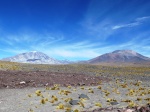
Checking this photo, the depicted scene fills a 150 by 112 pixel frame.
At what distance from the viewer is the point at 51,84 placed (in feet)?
96.1

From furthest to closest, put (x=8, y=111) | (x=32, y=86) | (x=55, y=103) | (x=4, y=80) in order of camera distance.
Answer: (x=4, y=80) → (x=32, y=86) → (x=55, y=103) → (x=8, y=111)

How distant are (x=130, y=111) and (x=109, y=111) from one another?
127cm

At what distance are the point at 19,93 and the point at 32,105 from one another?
575 centimetres

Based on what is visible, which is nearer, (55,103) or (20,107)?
(20,107)

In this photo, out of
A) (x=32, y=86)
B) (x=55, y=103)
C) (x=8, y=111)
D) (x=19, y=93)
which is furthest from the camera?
(x=32, y=86)

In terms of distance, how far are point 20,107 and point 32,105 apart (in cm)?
99

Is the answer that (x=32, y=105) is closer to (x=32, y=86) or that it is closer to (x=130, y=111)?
(x=130, y=111)

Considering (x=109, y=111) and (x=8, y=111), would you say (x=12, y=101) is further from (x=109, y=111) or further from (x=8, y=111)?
(x=109, y=111)

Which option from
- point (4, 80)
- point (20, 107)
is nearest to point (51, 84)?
point (4, 80)

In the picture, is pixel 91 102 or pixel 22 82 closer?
A: pixel 91 102

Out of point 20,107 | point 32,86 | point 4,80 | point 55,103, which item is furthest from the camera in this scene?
point 4,80

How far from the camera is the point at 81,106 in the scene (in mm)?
16969

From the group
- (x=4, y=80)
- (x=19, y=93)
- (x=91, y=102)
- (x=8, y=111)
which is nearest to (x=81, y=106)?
(x=91, y=102)

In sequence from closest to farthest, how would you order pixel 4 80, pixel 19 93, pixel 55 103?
pixel 55 103 < pixel 19 93 < pixel 4 80
